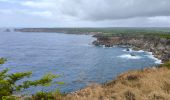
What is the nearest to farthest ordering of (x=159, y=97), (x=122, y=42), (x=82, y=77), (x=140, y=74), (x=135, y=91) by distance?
1. (x=159, y=97)
2. (x=135, y=91)
3. (x=140, y=74)
4. (x=82, y=77)
5. (x=122, y=42)

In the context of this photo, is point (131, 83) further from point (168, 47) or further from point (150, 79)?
point (168, 47)

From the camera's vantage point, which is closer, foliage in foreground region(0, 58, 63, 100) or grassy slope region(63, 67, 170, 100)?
foliage in foreground region(0, 58, 63, 100)

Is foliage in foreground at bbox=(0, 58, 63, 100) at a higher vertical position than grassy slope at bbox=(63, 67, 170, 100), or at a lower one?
higher

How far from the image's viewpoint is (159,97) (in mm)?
10867

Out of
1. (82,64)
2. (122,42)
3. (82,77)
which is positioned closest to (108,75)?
(82,77)

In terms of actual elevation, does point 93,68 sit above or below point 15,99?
below

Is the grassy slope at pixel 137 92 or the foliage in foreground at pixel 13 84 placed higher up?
the foliage in foreground at pixel 13 84

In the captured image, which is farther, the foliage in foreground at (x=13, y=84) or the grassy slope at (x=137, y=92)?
the grassy slope at (x=137, y=92)

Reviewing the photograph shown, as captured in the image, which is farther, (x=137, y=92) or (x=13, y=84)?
(x=137, y=92)

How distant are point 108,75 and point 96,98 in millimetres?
47299

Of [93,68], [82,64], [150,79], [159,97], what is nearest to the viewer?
[159,97]

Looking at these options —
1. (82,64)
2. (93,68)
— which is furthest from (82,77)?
(82,64)

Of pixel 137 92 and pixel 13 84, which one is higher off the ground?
pixel 13 84

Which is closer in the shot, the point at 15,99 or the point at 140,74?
the point at 15,99
